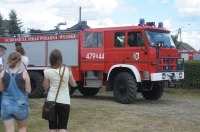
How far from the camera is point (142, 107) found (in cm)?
1203

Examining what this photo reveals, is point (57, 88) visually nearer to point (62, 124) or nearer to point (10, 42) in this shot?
point (62, 124)

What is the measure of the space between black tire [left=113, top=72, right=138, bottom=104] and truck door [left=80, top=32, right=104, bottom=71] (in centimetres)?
90

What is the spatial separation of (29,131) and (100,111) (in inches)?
117

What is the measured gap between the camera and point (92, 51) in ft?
44.9

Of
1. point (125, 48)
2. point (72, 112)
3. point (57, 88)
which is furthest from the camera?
point (125, 48)

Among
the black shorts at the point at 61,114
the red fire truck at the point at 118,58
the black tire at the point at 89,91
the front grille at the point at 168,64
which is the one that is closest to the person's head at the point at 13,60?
the black shorts at the point at 61,114

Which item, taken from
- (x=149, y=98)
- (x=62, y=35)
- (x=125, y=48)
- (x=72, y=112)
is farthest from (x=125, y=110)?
(x=62, y=35)

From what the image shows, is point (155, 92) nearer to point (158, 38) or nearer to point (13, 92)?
point (158, 38)

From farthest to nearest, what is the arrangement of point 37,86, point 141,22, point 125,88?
point 37,86 < point 141,22 < point 125,88

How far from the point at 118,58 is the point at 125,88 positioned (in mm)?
1033

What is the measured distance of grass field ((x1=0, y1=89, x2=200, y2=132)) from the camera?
28.5 feet

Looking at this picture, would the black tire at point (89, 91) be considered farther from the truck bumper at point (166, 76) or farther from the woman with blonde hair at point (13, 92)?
the woman with blonde hair at point (13, 92)

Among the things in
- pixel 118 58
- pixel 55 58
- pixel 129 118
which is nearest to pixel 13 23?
pixel 118 58

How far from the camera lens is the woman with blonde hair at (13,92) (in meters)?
5.77
